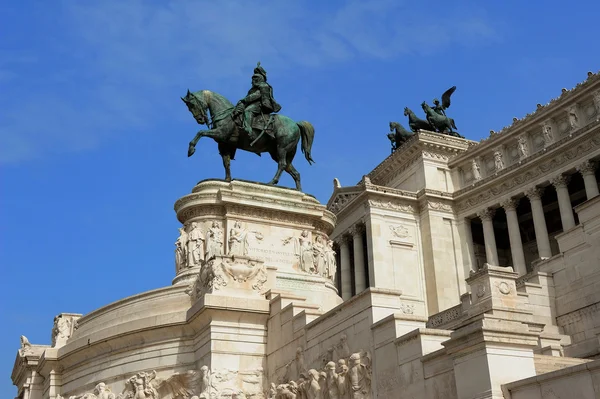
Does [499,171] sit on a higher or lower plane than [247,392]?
higher

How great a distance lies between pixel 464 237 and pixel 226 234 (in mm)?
31179

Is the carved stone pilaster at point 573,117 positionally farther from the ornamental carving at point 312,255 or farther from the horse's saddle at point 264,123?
the ornamental carving at point 312,255

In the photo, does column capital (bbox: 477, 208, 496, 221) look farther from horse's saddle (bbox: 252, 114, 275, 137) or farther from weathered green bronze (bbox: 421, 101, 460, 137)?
horse's saddle (bbox: 252, 114, 275, 137)

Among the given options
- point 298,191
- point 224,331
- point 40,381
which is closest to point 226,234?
point 298,191

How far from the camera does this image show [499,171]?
180ft

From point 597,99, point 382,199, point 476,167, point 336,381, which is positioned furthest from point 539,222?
point 336,381

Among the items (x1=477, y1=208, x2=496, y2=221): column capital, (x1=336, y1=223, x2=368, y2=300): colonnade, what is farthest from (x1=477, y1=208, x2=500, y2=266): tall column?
(x1=336, y1=223, x2=368, y2=300): colonnade

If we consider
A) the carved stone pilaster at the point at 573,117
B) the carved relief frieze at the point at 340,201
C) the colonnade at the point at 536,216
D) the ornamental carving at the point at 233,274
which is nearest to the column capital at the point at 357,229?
the carved relief frieze at the point at 340,201

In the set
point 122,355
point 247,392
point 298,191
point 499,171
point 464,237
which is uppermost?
point 499,171

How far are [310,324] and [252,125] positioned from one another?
12.4m

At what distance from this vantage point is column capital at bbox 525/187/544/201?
51638 millimetres

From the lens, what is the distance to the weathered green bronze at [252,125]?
31281 millimetres

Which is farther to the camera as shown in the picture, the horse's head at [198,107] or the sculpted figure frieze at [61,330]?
the horse's head at [198,107]

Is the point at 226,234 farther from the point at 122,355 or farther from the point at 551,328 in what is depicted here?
the point at 551,328
